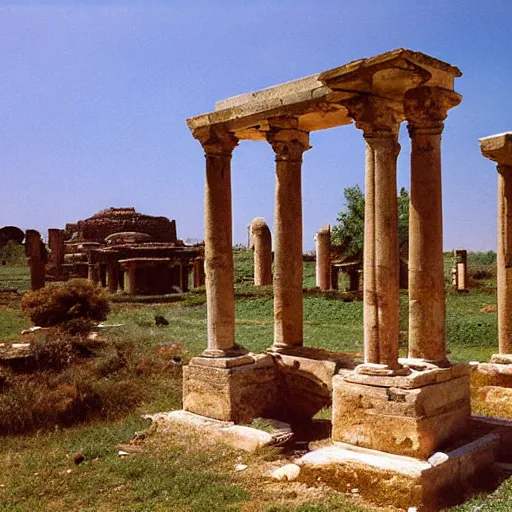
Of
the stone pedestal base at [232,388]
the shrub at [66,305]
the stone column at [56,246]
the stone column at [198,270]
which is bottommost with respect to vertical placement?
the stone pedestal base at [232,388]

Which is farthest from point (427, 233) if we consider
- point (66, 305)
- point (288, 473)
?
point (66, 305)

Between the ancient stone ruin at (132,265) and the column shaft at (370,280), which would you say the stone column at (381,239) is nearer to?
Answer: the column shaft at (370,280)

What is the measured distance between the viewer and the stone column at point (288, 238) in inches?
396

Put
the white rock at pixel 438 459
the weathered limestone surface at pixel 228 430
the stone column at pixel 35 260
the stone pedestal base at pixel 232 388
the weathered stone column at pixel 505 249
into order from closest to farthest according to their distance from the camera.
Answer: the white rock at pixel 438 459 → the weathered limestone surface at pixel 228 430 → the stone pedestal base at pixel 232 388 → the weathered stone column at pixel 505 249 → the stone column at pixel 35 260

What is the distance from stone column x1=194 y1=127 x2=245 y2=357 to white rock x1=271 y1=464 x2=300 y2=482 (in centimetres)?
268

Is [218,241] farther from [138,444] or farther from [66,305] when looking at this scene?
[66,305]

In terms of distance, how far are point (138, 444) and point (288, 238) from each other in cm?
400

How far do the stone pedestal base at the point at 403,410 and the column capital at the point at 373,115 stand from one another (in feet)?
9.94

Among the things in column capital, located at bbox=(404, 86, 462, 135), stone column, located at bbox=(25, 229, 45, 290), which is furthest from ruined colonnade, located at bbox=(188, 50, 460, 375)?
stone column, located at bbox=(25, 229, 45, 290)

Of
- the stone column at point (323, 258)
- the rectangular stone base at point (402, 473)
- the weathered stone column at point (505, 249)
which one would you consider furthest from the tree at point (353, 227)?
the rectangular stone base at point (402, 473)

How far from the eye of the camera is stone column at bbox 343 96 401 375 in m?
7.57

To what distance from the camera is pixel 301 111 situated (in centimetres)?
898

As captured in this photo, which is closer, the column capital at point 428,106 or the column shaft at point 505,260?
the column capital at point 428,106

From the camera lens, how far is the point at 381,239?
24.9ft
